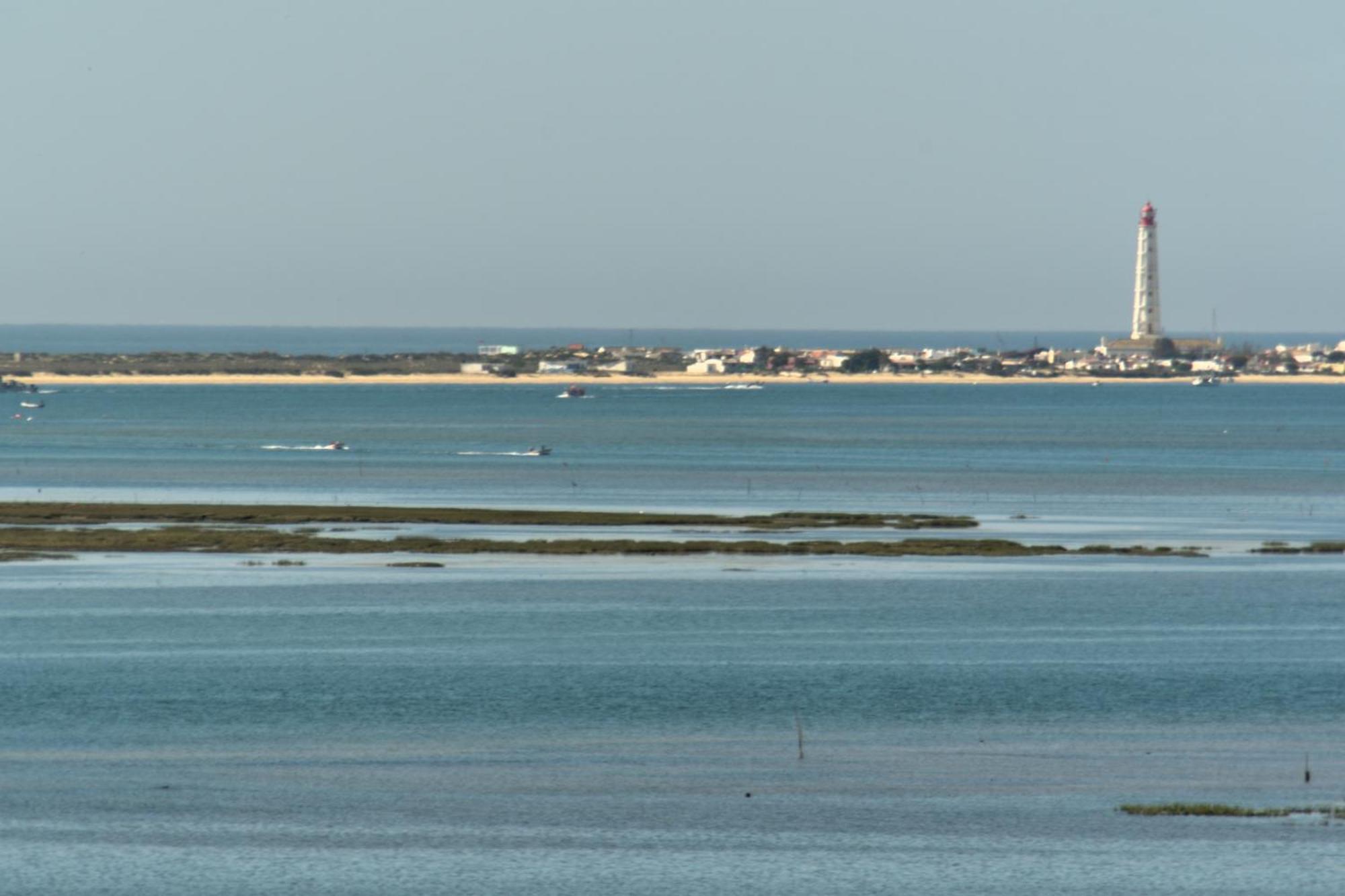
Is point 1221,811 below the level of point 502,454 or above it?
above

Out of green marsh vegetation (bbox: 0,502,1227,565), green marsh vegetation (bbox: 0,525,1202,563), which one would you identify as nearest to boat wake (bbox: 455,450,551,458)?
green marsh vegetation (bbox: 0,502,1227,565)

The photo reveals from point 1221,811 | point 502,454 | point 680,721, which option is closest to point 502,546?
point 680,721

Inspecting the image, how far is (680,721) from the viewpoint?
33.8m

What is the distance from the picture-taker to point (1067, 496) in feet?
285

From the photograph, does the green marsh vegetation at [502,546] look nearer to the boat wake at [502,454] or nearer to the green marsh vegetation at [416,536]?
the green marsh vegetation at [416,536]

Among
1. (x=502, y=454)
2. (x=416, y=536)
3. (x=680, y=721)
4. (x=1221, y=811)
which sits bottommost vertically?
(x=502, y=454)

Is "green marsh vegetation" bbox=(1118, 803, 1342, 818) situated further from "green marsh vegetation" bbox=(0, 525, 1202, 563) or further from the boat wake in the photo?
the boat wake

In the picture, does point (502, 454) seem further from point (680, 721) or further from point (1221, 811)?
point (1221, 811)

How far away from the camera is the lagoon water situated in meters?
24.6

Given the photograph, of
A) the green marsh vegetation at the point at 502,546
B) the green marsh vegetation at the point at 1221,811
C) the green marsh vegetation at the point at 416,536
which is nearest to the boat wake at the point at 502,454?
the green marsh vegetation at the point at 416,536

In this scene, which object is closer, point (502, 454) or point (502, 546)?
point (502, 546)

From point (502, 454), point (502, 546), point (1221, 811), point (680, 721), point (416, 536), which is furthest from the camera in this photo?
point (502, 454)

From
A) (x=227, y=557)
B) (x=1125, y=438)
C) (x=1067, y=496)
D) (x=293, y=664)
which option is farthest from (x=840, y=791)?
(x=1125, y=438)

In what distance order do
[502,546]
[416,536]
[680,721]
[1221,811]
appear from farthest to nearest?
[416,536], [502,546], [680,721], [1221,811]
